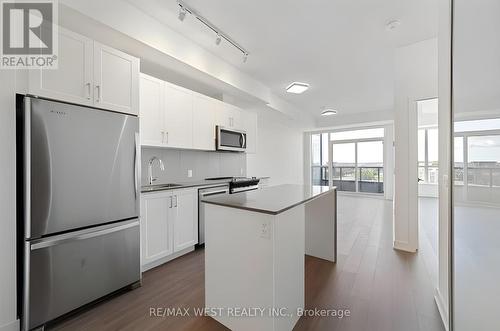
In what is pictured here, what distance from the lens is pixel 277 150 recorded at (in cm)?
673

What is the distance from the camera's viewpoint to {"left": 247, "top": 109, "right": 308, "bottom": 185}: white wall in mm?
5840

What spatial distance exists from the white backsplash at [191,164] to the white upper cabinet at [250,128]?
1.00ft

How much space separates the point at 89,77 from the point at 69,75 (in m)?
0.15

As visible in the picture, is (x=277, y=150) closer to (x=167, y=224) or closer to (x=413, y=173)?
(x=413, y=173)

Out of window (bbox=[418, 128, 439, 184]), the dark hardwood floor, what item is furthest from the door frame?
window (bbox=[418, 128, 439, 184])

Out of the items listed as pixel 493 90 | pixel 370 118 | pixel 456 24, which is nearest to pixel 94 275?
pixel 493 90

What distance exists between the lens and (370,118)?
7207 millimetres

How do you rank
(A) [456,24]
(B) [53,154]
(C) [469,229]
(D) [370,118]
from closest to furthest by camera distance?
(C) [469,229]
(A) [456,24]
(B) [53,154]
(D) [370,118]

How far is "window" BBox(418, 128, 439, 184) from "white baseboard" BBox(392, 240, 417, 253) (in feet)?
18.9

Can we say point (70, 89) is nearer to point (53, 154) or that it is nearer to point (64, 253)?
point (53, 154)

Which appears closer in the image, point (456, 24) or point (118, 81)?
point (456, 24)

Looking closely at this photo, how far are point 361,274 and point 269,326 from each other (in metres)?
1.52

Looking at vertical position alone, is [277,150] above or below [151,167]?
above

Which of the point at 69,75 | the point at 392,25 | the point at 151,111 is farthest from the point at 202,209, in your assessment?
the point at 392,25
